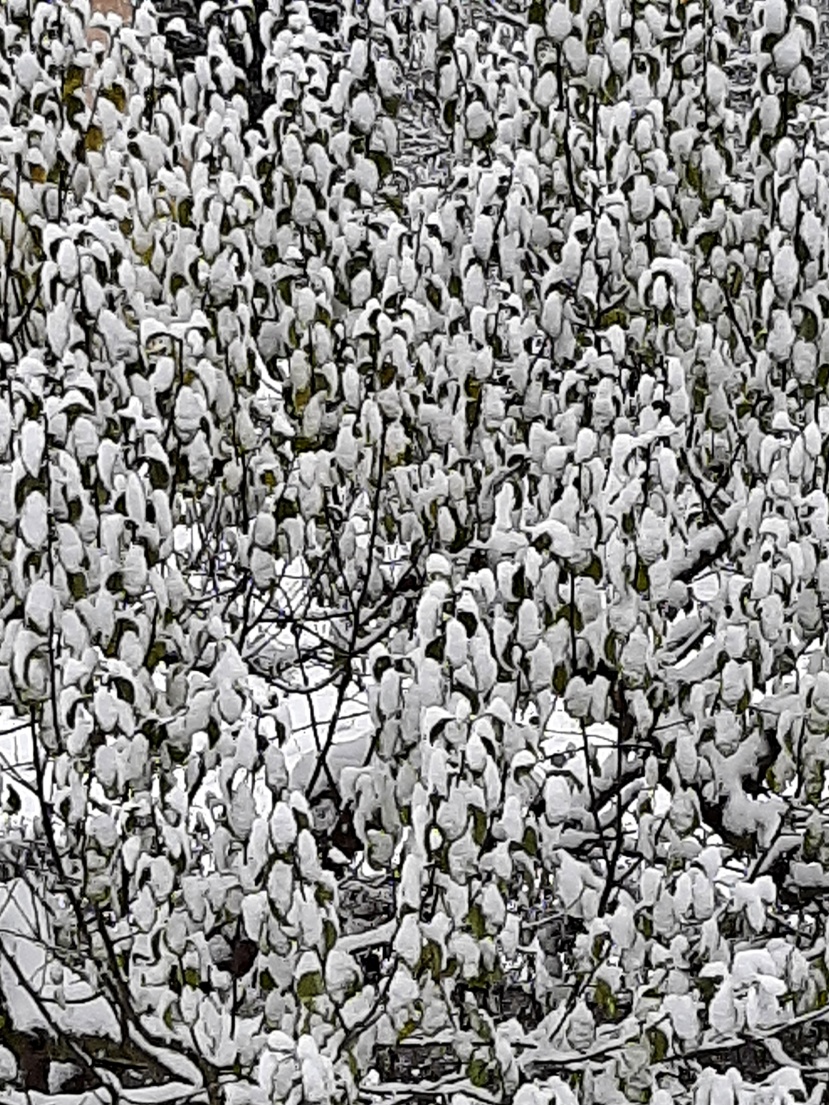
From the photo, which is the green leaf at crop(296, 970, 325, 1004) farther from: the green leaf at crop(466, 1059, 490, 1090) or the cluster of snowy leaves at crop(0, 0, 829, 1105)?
the green leaf at crop(466, 1059, 490, 1090)

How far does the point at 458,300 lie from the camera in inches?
129

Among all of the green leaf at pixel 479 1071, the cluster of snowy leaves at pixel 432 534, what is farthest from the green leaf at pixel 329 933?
the green leaf at pixel 479 1071

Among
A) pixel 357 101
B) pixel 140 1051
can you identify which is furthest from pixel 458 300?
pixel 140 1051

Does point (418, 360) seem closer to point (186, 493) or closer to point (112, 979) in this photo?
point (186, 493)

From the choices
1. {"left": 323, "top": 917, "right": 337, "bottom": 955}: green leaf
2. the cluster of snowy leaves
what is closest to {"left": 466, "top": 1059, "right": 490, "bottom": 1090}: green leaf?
the cluster of snowy leaves

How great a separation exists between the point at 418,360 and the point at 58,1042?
1.52m

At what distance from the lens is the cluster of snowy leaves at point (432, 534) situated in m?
2.45

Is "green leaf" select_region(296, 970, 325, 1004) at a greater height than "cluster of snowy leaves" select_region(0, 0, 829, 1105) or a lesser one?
lesser

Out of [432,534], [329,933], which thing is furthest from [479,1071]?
[432,534]

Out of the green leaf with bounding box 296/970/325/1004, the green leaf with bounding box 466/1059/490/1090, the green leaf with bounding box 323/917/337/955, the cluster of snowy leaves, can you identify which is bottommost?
the green leaf with bounding box 466/1059/490/1090

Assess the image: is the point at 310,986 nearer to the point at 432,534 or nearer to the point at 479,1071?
the point at 479,1071

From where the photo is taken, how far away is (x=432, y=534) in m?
3.14

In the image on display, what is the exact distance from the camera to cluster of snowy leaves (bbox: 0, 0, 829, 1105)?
2.45 metres

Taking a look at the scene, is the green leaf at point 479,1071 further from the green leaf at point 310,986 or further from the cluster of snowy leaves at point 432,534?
the green leaf at point 310,986
